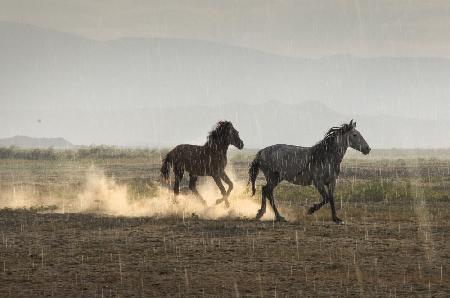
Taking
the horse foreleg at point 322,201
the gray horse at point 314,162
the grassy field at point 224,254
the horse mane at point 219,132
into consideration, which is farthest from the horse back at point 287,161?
the horse mane at point 219,132

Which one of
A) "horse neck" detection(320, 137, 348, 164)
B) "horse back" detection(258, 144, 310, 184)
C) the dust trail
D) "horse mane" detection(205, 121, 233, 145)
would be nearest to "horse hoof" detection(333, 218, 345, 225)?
"horse back" detection(258, 144, 310, 184)

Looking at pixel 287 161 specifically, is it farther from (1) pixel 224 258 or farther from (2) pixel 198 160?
(1) pixel 224 258

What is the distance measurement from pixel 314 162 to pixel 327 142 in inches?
29.9

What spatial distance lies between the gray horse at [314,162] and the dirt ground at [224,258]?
3.32 ft

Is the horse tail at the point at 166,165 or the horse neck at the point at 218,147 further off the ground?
the horse neck at the point at 218,147

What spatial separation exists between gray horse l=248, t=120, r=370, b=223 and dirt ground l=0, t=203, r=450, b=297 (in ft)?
3.32

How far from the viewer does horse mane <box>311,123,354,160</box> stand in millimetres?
17875

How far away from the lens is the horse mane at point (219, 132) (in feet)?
65.5

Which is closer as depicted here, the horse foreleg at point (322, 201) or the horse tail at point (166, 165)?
the horse foreleg at point (322, 201)

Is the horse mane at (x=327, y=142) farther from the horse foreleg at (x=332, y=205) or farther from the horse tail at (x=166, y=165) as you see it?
the horse tail at (x=166, y=165)

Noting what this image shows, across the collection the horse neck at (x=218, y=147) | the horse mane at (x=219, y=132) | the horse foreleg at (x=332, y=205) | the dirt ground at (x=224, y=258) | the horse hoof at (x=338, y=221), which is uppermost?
the horse mane at (x=219, y=132)

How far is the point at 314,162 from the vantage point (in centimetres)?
1777

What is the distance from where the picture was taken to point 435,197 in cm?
2664

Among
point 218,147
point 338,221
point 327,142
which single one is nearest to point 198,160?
point 218,147
